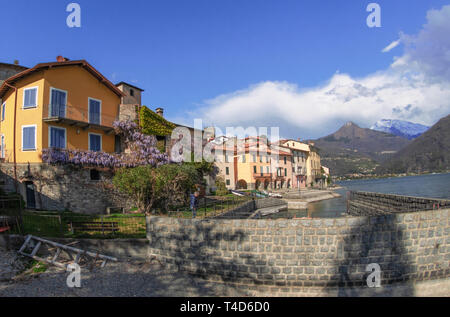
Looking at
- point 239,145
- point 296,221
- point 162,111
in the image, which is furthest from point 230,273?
point 239,145

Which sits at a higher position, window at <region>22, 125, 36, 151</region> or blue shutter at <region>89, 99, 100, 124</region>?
blue shutter at <region>89, 99, 100, 124</region>

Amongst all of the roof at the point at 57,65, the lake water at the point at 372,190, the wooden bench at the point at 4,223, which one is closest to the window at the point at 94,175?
the wooden bench at the point at 4,223

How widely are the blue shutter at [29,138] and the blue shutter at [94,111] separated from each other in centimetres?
408

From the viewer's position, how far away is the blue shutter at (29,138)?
17969mm

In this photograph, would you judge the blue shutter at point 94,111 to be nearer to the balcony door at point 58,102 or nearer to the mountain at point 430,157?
the balcony door at point 58,102

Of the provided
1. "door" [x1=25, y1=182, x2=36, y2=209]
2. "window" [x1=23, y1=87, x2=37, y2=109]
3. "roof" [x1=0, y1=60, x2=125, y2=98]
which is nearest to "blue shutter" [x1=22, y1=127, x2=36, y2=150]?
"window" [x1=23, y1=87, x2=37, y2=109]

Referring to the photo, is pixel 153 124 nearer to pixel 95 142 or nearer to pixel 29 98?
pixel 95 142

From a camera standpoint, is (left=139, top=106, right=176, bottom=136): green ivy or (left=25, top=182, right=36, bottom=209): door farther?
(left=139, top=106, right=176, bottom=136): green ivy

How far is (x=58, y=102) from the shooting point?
18.9 meters

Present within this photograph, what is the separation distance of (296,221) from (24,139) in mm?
20011

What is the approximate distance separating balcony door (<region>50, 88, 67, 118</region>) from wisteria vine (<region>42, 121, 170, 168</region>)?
9.41ft

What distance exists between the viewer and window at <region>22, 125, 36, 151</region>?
707 inches

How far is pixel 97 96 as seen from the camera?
71.9ft

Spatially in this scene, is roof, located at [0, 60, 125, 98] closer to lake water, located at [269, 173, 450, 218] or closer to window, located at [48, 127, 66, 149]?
window, located at [48, 127, 66, 149]
